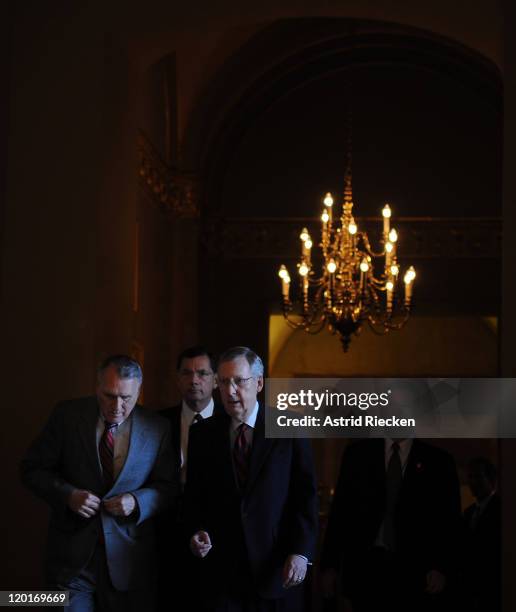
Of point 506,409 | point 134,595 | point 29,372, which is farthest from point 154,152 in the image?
point 134,595

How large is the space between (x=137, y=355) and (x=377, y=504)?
508 centimetres

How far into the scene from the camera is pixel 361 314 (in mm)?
10562

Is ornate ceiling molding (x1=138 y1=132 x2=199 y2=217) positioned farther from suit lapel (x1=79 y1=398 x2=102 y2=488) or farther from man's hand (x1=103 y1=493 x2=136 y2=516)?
man's hand (x1=103 y1=493 x2=136 y2=516)

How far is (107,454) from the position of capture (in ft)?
16.8

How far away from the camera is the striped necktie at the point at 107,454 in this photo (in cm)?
512

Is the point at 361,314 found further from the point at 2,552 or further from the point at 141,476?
the point at 141,476

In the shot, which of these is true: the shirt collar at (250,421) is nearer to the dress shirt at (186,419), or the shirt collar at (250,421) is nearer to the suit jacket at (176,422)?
the suit jacket at (176,422)

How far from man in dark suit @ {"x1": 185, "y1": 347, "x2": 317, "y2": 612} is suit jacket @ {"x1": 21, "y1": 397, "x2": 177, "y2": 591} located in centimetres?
21

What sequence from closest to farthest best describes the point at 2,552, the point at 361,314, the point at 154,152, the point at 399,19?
the point at 2,552
the point at 399,19
the point at 361,314
the point at 154,152

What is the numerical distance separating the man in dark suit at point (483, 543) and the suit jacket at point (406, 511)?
80 cm

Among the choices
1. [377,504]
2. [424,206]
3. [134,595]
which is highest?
[424,206]

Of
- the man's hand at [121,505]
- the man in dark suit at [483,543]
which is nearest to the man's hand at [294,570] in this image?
the man's hand at [121,505]

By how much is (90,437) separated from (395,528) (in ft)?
5.82

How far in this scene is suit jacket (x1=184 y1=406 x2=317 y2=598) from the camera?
16.1ft
